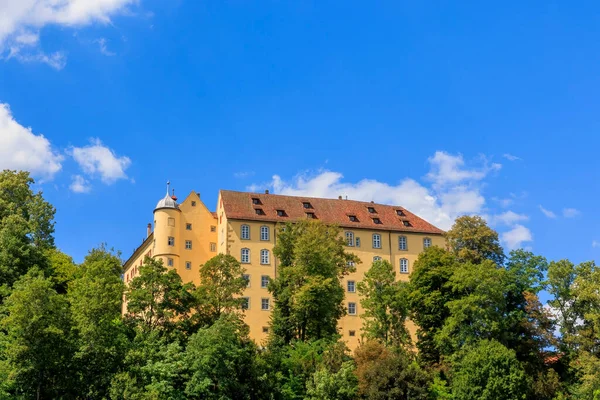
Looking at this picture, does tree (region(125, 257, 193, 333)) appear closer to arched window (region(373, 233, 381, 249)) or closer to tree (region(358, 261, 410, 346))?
tree (region(358, 261, 410, 346))

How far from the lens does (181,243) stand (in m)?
73.5

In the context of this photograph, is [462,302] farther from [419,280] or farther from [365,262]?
[365,262]

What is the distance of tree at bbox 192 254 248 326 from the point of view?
5578 centimetres

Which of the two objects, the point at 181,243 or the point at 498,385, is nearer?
the point at 498,385

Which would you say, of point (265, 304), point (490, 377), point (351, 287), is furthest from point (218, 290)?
point (490, 377)

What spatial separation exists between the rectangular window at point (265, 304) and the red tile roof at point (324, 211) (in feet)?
23.8

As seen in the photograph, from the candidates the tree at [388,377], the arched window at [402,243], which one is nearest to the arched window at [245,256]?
the arched window at [402,243]

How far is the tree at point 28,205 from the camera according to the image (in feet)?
221

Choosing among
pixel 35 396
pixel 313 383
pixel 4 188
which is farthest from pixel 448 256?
pixel 4 188

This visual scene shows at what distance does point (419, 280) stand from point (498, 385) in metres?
11.0

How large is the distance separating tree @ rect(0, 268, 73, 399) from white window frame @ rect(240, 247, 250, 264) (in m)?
24.4

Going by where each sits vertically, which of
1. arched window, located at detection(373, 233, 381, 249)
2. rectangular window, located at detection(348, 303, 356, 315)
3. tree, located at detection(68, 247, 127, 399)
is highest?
arched window, located at detection(373, 233, 381, 249)

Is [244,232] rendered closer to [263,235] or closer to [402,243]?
[263,235]

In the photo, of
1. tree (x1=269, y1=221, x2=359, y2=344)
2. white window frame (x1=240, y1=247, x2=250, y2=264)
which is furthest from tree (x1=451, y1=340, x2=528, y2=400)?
white window frame (x1=240, y1=247, x2=250, y2=264)
